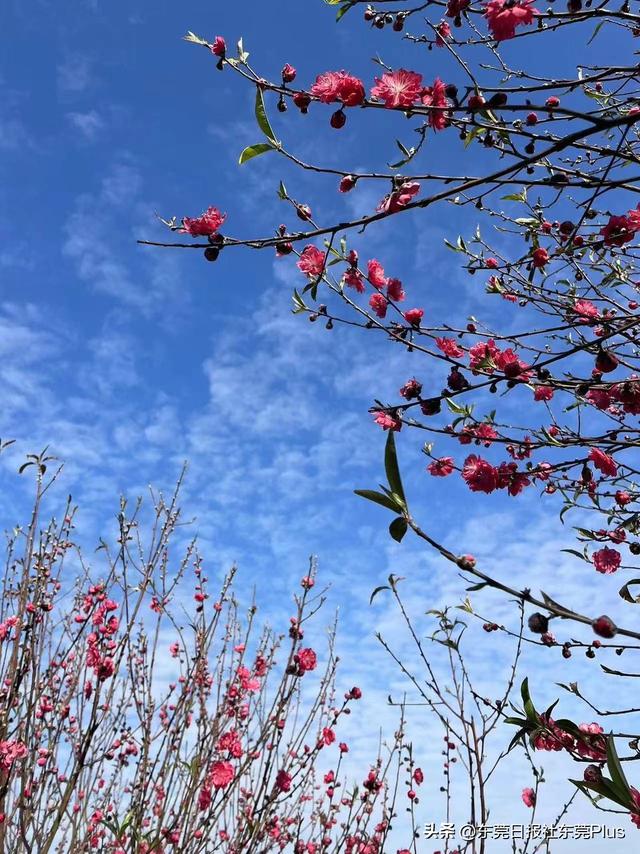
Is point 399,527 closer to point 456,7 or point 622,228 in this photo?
point 456,7

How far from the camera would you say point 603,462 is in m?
2.39

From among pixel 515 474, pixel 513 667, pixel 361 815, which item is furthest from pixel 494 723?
pixel 361 815

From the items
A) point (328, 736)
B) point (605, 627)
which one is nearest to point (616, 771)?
point (605, 627)

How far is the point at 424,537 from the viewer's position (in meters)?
0.99

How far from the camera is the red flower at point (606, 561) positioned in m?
2.41

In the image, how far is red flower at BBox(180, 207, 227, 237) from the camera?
1562mm

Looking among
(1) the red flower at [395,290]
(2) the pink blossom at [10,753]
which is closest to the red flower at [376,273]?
(1) the red flower at [395,290]

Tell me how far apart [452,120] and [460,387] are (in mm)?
742

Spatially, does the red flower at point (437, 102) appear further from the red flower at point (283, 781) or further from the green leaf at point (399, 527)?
the red flower at point (283, 781)

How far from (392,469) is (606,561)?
1819 millimetres

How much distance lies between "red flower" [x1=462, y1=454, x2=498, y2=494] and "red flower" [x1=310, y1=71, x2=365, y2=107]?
1.37m

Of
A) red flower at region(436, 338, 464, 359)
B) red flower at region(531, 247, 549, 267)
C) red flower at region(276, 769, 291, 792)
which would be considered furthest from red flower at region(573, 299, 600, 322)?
red flower at region(276, 769, 291, 792)

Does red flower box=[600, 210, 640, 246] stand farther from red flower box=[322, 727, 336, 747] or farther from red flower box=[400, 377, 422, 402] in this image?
red flower box=[322, 727, 336, 747]

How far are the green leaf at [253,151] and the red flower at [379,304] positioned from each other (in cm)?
96
